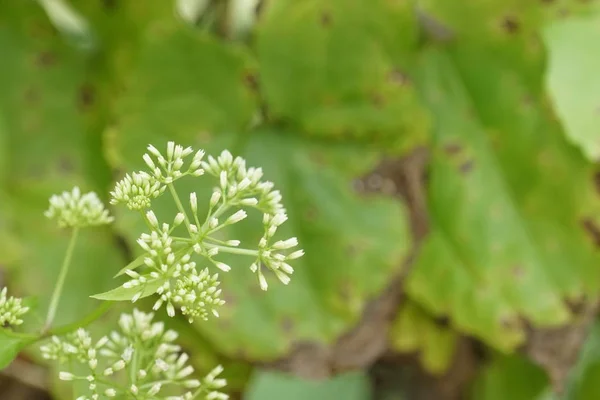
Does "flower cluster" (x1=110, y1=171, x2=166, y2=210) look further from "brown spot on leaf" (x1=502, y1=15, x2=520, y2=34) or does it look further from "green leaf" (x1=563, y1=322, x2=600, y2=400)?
"green leaf" (x1=563, y1=322, x2=600, y2=400)

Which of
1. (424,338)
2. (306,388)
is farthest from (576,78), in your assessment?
(306,388)

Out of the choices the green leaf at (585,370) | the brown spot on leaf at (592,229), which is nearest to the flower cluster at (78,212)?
the brown spot on leaf at (592,229)

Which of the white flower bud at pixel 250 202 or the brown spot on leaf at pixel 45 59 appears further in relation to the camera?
A: the brown spot on leaf at pixel 45 59

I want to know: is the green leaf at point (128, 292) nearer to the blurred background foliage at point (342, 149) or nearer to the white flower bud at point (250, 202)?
the white flower bud at point (250, 202)

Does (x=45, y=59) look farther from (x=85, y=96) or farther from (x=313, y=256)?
(x=313, y=256)

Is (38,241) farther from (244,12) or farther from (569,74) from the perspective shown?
(569,74)

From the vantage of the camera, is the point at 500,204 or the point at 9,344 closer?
the point at 9,344
